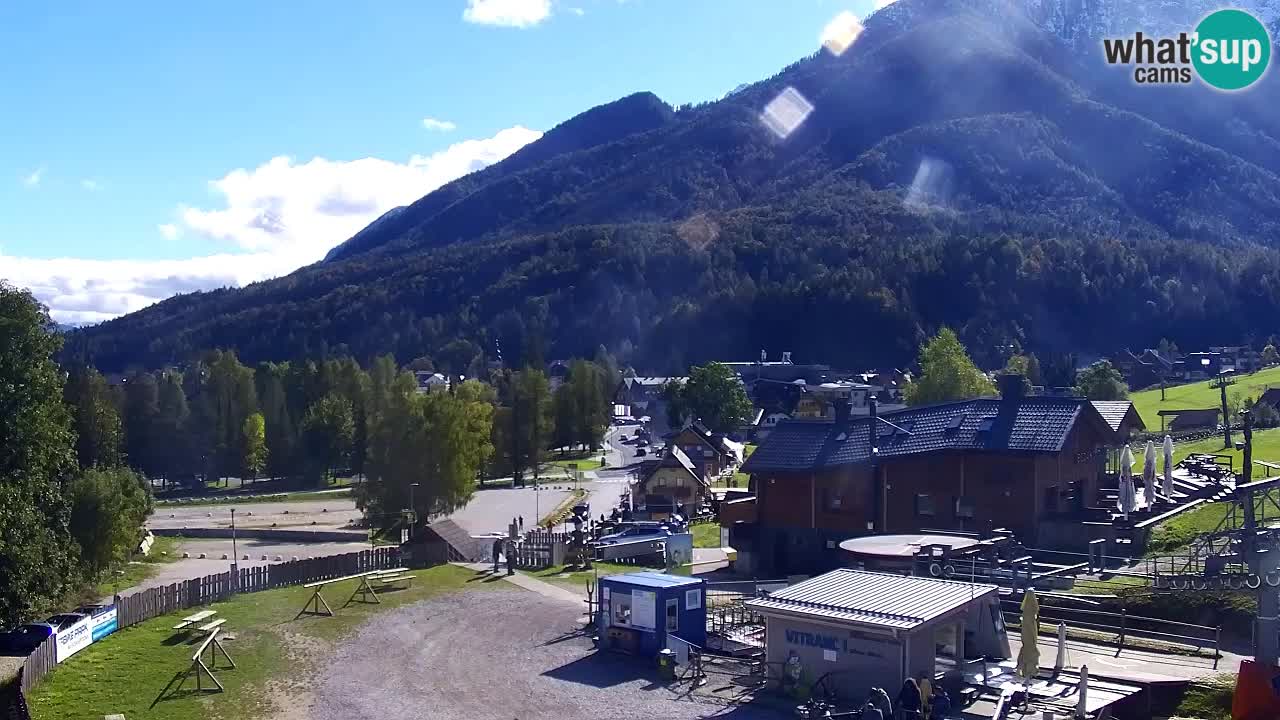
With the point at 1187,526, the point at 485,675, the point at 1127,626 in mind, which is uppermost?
the point at 1187,526

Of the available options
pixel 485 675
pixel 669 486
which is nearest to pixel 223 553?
pixel 669 486

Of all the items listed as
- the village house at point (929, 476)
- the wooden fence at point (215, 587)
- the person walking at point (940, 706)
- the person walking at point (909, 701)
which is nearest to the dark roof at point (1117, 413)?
the village house at point (929, 476)

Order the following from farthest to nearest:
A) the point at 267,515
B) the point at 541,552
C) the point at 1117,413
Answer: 1. the point at 267,515
2. the point at 541,552
3. the point at 1117,413

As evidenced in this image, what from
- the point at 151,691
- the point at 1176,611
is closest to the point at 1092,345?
the point at 1176,611

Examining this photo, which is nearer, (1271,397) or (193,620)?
(193,620)

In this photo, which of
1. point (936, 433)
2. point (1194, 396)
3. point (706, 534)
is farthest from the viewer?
point (1194, 396)

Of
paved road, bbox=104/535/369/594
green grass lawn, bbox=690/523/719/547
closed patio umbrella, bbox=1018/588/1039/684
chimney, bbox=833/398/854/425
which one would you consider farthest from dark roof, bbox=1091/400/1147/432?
paved road, bbox=104/535/369/594

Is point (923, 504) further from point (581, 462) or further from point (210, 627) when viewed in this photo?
point (581, 462)
